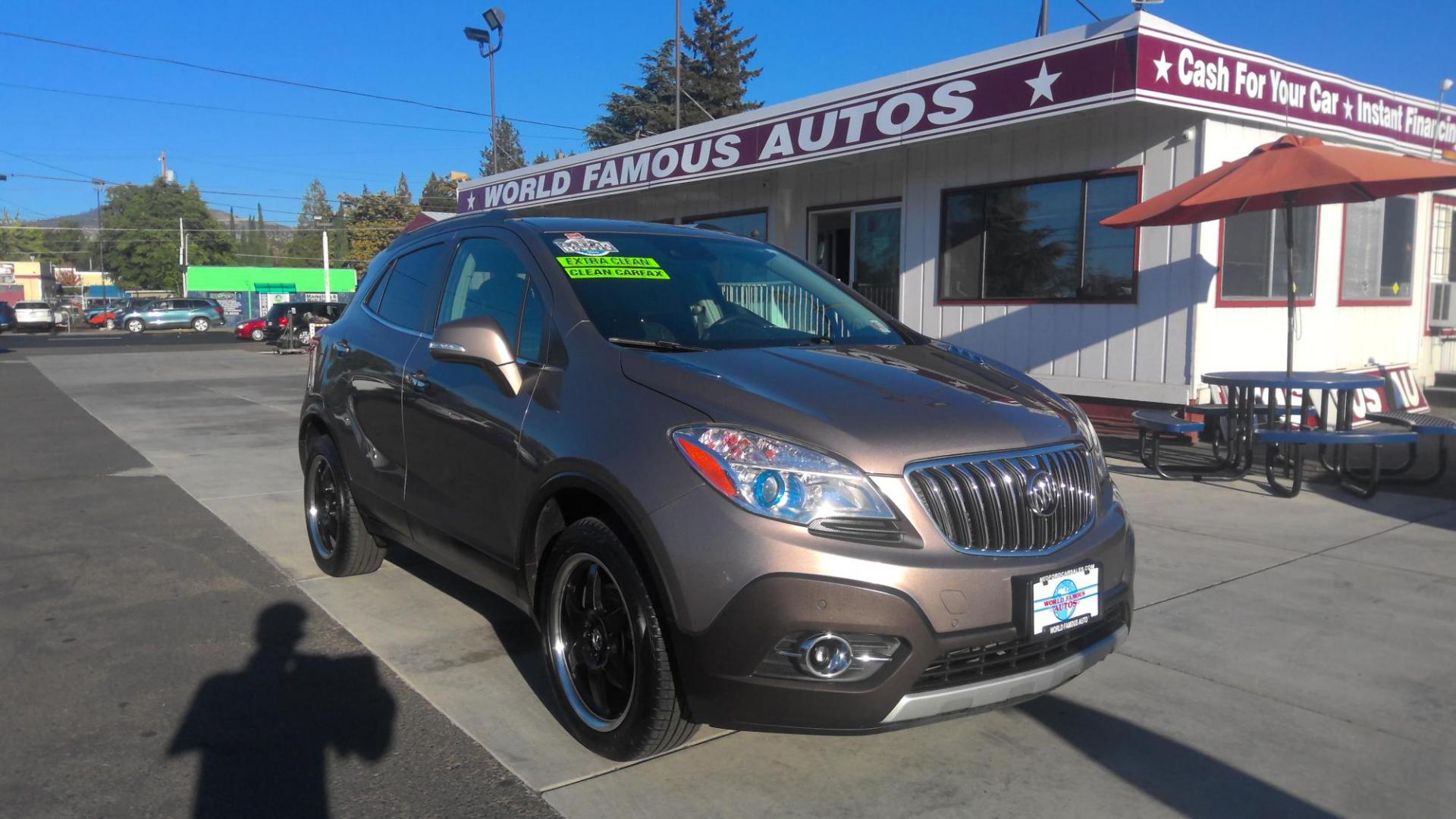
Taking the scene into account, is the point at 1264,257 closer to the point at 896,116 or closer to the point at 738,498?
the point at 896,116

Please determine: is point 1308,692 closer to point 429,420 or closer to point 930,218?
point 429,420

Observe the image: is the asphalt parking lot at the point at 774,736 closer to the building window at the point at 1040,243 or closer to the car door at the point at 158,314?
the building window at the point at 1040,243

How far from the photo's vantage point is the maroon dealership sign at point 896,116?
8734 millimetres

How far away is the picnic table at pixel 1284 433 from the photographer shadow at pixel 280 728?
6279 mm

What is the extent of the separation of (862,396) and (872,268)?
988cm

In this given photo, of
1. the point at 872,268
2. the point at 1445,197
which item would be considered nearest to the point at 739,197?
the point at 872,268

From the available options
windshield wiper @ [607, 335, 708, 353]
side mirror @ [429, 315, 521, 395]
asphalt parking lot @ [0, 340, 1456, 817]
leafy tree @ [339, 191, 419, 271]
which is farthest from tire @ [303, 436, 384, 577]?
leafy tree @ [339, 191, 419, 271]

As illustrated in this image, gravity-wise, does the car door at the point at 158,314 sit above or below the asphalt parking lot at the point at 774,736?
above

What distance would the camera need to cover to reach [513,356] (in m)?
3.68

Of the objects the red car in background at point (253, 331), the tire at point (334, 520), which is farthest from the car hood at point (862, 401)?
the red car in background at point (253, 331)

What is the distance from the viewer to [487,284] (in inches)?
165

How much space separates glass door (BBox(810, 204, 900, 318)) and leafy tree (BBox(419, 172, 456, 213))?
77.9 metres

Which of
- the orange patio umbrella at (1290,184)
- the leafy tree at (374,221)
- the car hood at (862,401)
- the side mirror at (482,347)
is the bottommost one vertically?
the car hood at (862,401)

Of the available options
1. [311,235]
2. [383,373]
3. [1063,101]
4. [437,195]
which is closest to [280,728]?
[383,373]
